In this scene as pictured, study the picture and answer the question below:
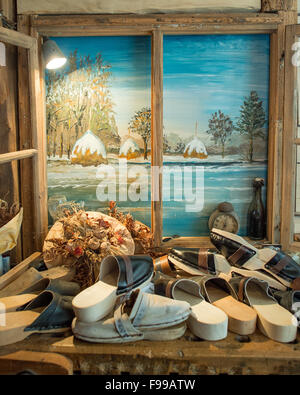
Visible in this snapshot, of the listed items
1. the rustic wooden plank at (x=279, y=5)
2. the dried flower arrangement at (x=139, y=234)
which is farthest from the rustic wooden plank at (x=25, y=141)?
the rustic wooden plank at (x=279, y=5)

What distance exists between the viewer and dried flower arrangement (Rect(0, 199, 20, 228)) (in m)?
2.49

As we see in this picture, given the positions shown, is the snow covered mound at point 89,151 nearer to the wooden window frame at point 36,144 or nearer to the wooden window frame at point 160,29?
the wooden window frame at point 36,144

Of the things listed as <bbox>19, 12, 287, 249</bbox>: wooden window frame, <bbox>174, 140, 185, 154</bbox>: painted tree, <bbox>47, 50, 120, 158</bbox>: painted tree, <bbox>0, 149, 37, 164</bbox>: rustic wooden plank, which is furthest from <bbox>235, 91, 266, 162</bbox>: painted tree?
<bbox>0, 149, 37, 164</bbox>: rustic wooden plank

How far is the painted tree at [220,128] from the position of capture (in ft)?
9.45

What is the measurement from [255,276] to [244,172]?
0.90 metres

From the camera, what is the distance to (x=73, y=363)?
5.78 feet

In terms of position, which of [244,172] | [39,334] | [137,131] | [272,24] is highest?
[272,24]

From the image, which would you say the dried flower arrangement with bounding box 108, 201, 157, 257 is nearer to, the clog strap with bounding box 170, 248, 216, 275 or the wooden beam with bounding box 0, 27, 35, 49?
the clog strap with bounding box 170, 248, 216, 275

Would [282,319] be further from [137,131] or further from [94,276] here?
[137,131]

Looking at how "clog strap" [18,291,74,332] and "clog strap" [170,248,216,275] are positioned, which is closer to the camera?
"clog strap" [18,291,74,332]

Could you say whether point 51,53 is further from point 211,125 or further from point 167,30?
point 211,125

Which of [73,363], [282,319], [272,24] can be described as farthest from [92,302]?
[272,24]

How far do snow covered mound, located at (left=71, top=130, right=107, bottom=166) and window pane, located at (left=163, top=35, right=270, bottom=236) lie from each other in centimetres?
47

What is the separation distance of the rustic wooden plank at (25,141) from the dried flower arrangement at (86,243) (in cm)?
35
